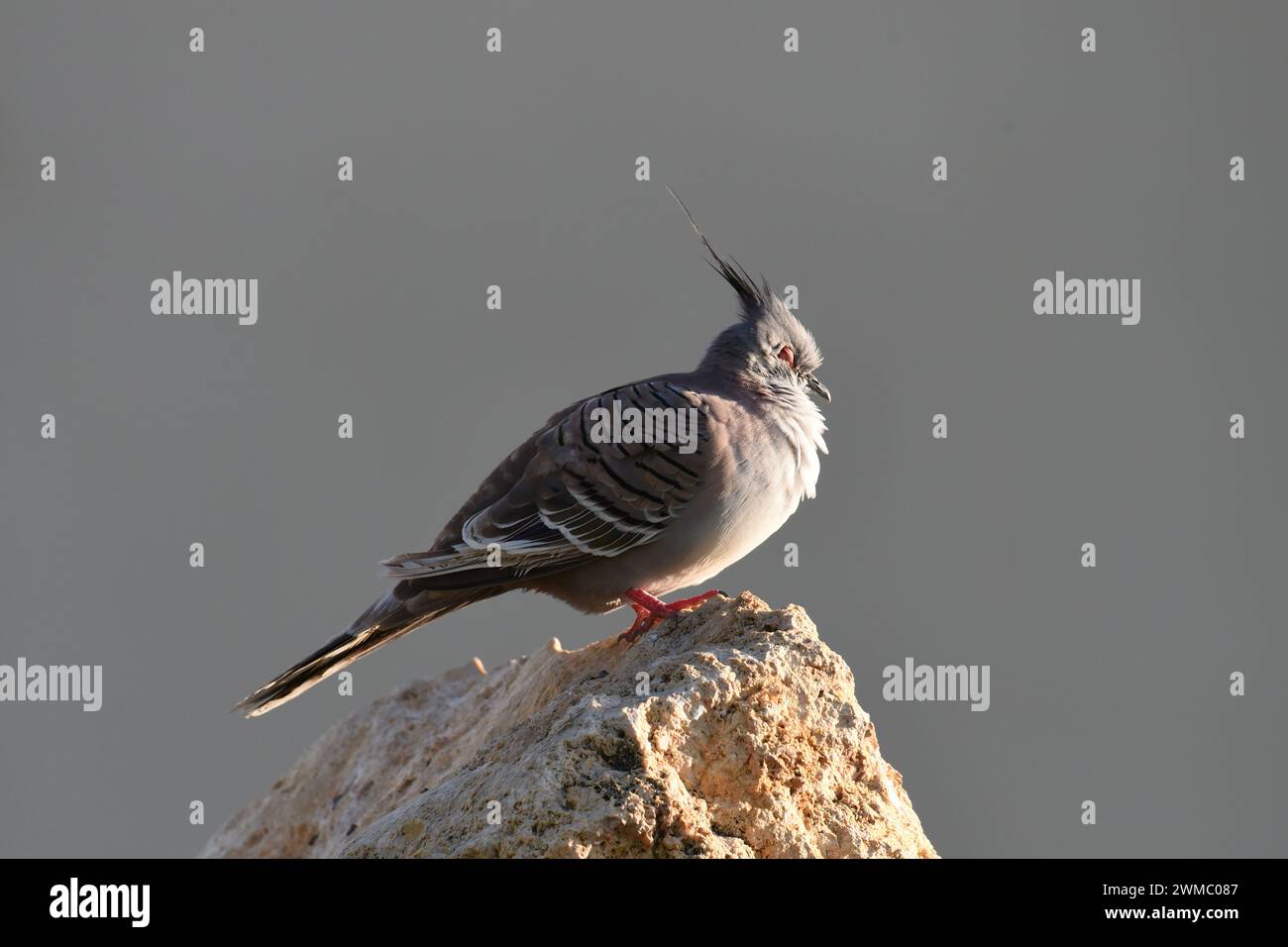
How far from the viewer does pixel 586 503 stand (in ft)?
18.5

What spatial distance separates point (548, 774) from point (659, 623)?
4.59 ft

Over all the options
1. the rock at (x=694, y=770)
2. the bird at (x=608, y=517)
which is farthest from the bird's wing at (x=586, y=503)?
the rock at (x=694, y=770)

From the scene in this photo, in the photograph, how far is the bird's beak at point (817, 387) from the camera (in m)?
6.52

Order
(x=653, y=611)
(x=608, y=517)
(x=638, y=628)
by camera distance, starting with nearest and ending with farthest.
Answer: (x=638, y=628) < (x=653, y=611) < (x=608, y=517)

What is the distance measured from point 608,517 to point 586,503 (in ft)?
0.38

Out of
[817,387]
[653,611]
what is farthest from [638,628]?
[817,387]

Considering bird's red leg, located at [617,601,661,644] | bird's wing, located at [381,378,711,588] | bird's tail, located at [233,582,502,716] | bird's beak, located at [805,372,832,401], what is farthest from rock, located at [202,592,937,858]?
bird's beak, located at [805,372,832,401]

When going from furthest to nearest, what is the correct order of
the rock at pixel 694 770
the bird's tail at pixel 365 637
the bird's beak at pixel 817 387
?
the bird's beak at pixel 817 387 → the bird's tail at pixel 365 637 → the rock at pixel 694 770

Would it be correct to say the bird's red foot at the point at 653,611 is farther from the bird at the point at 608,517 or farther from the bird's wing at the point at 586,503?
the bird's wing at the point at 586,503

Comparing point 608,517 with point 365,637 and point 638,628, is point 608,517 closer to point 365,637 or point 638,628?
point 638,628

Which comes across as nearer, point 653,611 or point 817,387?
point 653,611

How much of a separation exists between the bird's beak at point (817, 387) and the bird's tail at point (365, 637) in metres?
1.78

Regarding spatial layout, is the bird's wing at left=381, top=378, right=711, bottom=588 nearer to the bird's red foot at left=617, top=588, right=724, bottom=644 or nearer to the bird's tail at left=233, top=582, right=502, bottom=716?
the bird's tail at left=233, top=582, right=502, bottom=716
